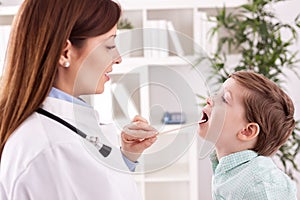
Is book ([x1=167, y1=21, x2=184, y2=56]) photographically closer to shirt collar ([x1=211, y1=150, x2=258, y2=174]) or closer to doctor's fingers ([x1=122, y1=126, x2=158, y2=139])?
doctor's fingers ([x1=122, y1=126, x2=158, y2=139])

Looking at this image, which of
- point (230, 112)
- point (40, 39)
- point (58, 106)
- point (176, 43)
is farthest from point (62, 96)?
point (230, 112)

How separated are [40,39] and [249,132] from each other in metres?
0.67

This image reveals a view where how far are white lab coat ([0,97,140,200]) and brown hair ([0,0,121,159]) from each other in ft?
0.12

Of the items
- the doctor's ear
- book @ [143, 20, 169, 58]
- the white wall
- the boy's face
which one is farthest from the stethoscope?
the white wall

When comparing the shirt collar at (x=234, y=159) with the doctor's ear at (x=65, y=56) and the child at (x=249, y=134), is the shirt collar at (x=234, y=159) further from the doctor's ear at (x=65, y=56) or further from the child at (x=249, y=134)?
the doctor's ear at (x=65, y=56)

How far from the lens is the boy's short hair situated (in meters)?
1.41

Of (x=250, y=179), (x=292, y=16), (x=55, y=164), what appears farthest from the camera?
(x=292, y=16)

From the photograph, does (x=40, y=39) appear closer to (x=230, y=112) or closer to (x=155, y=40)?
(x=155, y=40)

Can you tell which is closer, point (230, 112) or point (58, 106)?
point (58, 106)

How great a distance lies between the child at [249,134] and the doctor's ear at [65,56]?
473 mm

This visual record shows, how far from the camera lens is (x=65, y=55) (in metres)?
1.03

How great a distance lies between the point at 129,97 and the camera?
3.68 feet

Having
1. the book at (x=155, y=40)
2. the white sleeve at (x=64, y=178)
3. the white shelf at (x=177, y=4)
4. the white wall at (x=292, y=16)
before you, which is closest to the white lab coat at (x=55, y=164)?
the white sleeve at (x=64, y=178)

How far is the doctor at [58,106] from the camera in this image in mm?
993
